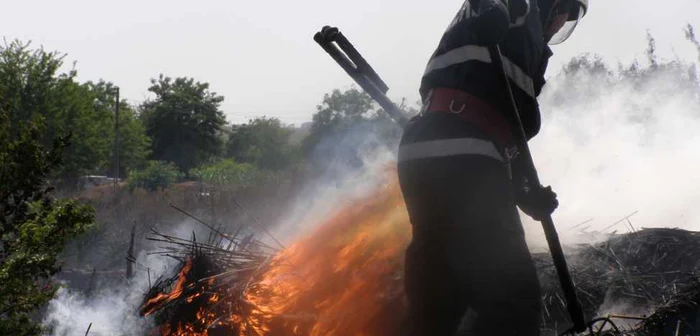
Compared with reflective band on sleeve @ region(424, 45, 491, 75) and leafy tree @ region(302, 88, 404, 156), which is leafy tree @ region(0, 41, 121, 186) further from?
reflective band on sleeve @ region(424, 45, 491, 75)

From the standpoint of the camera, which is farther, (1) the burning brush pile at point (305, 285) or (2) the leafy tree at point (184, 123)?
(2) the leafy tree at point (184, 123)

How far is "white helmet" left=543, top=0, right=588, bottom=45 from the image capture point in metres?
3.93

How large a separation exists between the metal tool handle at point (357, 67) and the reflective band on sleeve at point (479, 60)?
3.02 feet

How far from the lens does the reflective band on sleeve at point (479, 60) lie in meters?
3.55

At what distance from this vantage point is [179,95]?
40.9 metres

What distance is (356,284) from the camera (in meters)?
5.08

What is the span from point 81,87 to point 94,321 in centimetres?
1912

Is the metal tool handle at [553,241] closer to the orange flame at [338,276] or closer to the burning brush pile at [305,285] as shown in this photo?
the burning brush pile at [305,285]

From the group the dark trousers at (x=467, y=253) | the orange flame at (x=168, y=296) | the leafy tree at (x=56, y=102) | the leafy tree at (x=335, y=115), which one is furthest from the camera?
the leafy tree at (x=335, y=115)

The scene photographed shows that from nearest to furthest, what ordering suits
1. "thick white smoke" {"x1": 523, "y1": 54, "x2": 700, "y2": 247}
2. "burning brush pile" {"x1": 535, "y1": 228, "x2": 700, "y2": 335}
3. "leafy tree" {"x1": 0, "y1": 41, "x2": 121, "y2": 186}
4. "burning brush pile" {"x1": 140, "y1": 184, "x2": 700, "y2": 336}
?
"burning brush pile" {"x1": 535, "y1": 228, "x2": 700, "y2": 335} → "burning brush pile" {"x1": 140, "y1": 184, "x2": 700, "y2": 336} → "thick white smoke" {"x1": 523, "y1": 54, "x2": 700, "y2": 247} → "leafy tree" {"x1": 0, "y1": 41, "x2": 121, "y2": 186}

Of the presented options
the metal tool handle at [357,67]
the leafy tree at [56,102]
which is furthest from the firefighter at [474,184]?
the leafy tree at [56,102]

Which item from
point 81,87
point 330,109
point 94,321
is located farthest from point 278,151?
point 94,321

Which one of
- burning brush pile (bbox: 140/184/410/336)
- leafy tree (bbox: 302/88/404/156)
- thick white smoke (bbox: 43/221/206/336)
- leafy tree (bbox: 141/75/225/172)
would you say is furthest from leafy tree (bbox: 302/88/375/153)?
burning brush pile (bbox: 140/184/410/336)

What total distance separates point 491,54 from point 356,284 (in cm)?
217
